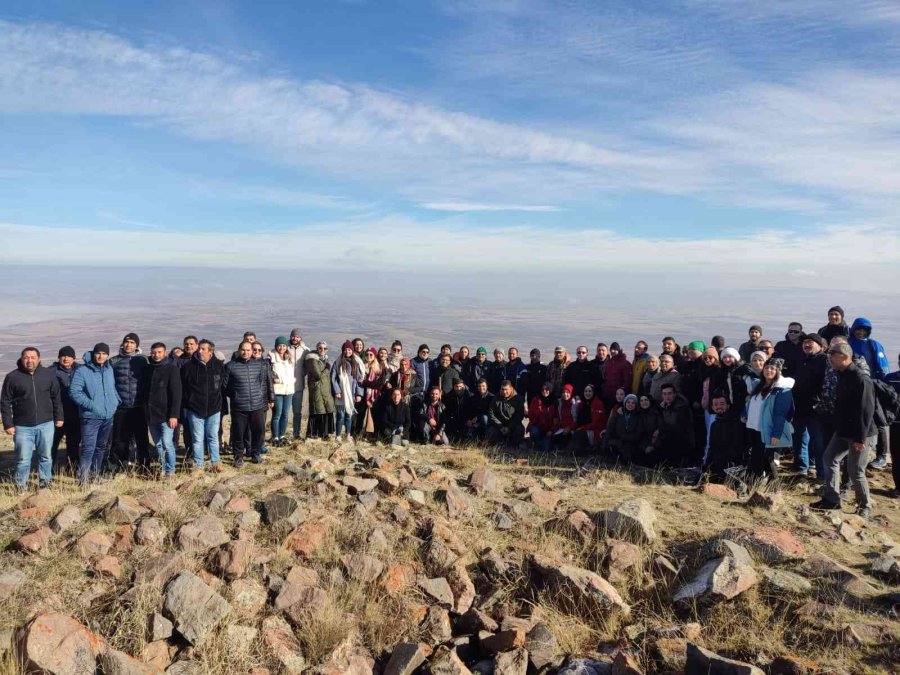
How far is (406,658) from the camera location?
483 centimetres

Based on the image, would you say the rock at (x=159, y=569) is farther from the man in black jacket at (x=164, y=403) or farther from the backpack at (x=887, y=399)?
the backpack at (x=887, y=399)

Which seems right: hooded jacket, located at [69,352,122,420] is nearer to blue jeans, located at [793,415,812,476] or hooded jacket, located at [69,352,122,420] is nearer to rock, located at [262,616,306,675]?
rock, located at [262,616,306,675]

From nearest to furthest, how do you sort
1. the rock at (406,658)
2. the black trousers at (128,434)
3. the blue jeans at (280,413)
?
1. the rock at (406,658)
2. the black trousers at (128,434)
3. the blue jeans at (280,413)

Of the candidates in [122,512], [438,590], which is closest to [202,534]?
[122,512]

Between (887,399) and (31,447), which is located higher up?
(887,399)

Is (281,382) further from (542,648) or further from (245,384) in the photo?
(542,648)

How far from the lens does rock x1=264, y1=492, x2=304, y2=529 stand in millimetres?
6688

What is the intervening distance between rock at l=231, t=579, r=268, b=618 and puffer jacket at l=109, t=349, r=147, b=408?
5.02 m

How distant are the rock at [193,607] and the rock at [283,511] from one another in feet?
4.64

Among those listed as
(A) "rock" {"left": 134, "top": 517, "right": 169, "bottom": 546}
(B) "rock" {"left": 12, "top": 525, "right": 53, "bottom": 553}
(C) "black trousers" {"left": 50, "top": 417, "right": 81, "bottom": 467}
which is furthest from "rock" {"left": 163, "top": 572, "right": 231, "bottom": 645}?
(C) "black trousers" {"left": 50, "top": 417, "right": 81, "bottom": 467}

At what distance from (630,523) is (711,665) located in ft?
8.22

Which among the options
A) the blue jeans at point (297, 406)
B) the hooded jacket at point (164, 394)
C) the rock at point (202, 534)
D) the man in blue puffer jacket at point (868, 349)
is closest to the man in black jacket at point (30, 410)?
the hooded jacket at point (164, 394)

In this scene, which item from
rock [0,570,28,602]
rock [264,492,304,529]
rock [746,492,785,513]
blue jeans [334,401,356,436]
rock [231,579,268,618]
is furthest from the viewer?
blue jeans [334,401,356,436]

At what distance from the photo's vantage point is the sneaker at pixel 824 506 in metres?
7.80
